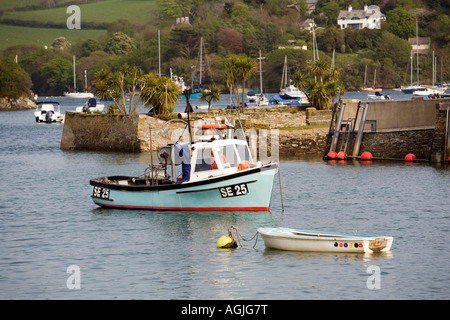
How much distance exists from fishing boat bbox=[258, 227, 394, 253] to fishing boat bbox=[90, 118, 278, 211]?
513cm

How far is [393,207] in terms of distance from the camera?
A: 3516cm

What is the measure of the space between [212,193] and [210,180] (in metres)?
0.80

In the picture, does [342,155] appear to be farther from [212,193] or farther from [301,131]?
[212,193]

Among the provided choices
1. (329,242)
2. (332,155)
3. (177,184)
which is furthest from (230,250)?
(332,155)

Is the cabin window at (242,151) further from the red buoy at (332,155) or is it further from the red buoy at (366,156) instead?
the red buoy at (332,155)

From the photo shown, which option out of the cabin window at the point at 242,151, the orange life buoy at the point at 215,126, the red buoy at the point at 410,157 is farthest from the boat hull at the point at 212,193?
the red buoy at the point at 410,157

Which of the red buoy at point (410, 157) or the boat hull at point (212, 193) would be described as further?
the red buoy at point (410, 157)

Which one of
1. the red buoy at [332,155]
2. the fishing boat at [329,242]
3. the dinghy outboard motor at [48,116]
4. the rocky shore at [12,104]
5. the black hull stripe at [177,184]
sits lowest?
the rocky shore at [12,104]

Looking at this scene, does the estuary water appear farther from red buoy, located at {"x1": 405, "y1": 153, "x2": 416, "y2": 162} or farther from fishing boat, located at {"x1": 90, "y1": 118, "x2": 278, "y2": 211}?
red buoy, located at {"x1": 405, "y1": 153, "x2": 416, "y2": 162}

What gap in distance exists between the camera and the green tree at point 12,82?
178 meters

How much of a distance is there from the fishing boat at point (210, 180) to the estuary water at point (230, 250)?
0.55m

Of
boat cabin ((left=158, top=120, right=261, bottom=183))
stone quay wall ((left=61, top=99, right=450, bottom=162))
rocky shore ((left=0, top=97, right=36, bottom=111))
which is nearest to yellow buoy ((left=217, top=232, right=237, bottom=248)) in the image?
boat cabin ((left=158, top=120, right=261, bottom=183))

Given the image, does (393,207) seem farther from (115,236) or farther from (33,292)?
(33,292)
